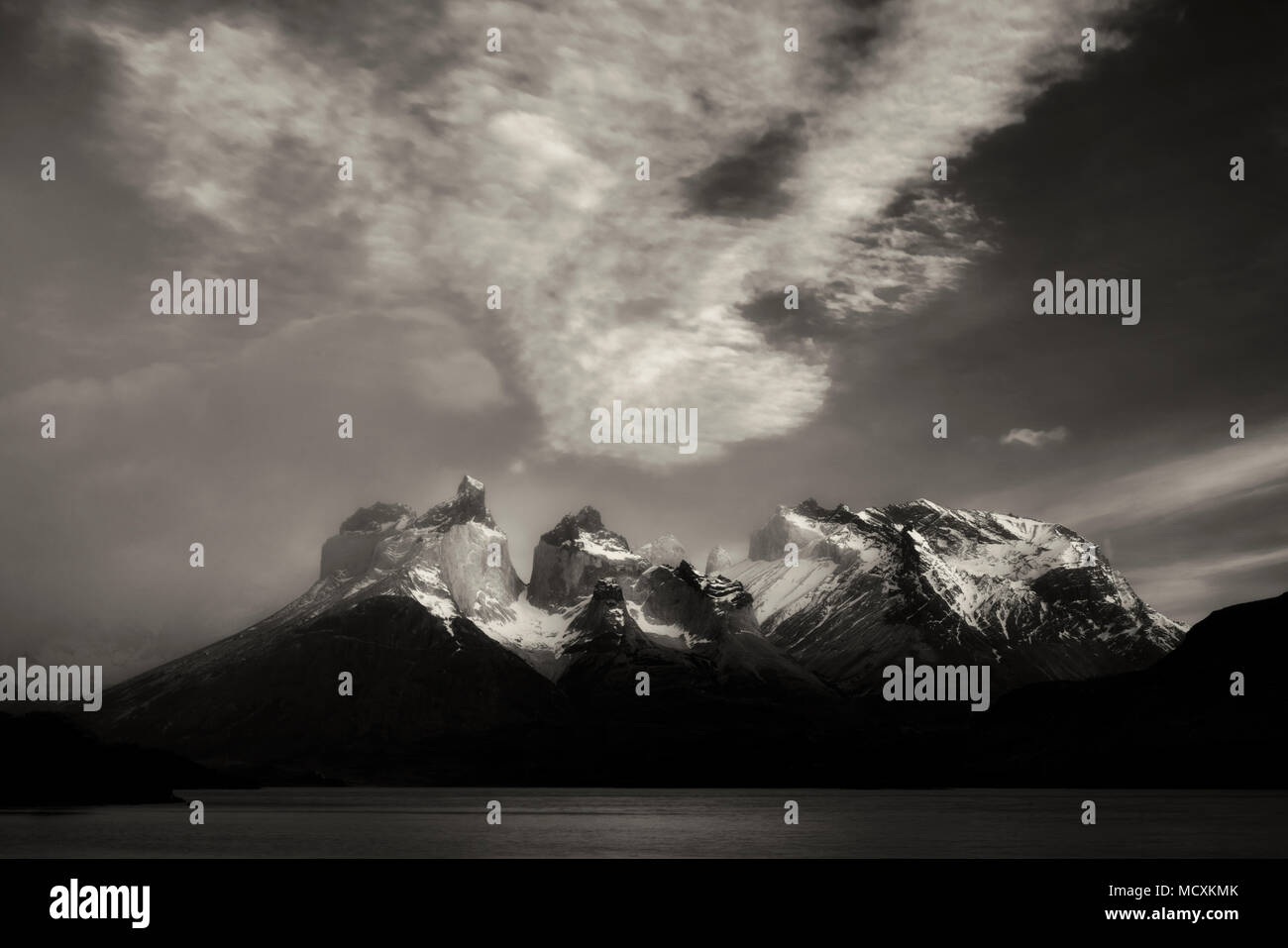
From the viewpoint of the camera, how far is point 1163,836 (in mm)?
161250
